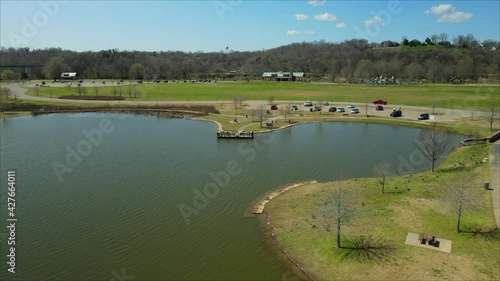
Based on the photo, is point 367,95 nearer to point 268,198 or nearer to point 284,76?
point 284,76

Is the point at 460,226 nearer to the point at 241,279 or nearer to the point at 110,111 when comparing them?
the point at 241,279

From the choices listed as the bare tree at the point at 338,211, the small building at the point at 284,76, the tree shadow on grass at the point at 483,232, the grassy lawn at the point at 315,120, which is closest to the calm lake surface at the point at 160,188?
the grassy lawn at the point at 315,120

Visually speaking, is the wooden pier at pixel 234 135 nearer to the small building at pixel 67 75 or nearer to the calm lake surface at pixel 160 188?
the calm lake surface at pixel 160 188

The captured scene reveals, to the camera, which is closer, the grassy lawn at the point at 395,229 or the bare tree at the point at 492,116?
the grassy lawn at the point at 395,229

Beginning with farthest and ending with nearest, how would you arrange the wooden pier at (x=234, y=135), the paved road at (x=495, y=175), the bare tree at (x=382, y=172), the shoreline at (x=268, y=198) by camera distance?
the wooden pier at (x=234, y=135), the bare tree at (x=382, y=172), the shoreline at (x=268, y=198), the paved road at (x=495, y=175)

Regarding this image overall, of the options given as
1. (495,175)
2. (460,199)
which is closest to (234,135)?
(495,175)

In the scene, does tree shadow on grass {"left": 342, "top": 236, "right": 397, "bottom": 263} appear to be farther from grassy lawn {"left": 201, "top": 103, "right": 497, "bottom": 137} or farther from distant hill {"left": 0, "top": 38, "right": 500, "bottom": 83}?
distant hill {"left": 0, "top": 38, "right": 500, "bottom": 83}

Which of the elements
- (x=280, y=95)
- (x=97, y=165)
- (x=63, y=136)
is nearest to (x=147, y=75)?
(x=280, y=95)
